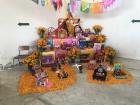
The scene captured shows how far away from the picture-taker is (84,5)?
4820 mm

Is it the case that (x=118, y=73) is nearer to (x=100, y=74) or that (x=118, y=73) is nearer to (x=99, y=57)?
(x=100, y=74)

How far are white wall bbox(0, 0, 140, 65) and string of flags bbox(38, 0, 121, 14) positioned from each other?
0.65 ft

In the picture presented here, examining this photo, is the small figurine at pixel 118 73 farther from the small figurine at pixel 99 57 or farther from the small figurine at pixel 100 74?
the small figurine at pixel 99 57

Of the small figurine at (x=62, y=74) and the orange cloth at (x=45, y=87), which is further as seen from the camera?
the small figurine at (x=62, y=74)

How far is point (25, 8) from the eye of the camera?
14.7 ft

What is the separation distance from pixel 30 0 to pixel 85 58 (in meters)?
1.75

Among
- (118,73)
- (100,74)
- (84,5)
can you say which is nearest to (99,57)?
(118,73)

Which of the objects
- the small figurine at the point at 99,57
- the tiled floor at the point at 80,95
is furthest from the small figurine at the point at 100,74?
the small figurine at the point at 99,57

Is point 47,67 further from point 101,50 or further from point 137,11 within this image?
point 137,11

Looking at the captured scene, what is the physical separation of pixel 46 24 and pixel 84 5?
1.01 m

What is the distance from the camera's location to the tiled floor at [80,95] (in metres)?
2.83

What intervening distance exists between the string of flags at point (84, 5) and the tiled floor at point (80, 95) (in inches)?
71.7

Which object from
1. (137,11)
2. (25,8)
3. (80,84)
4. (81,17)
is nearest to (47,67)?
(80,84)

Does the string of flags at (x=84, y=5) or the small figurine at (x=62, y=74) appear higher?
the string of flags at (x=84, y=5)
